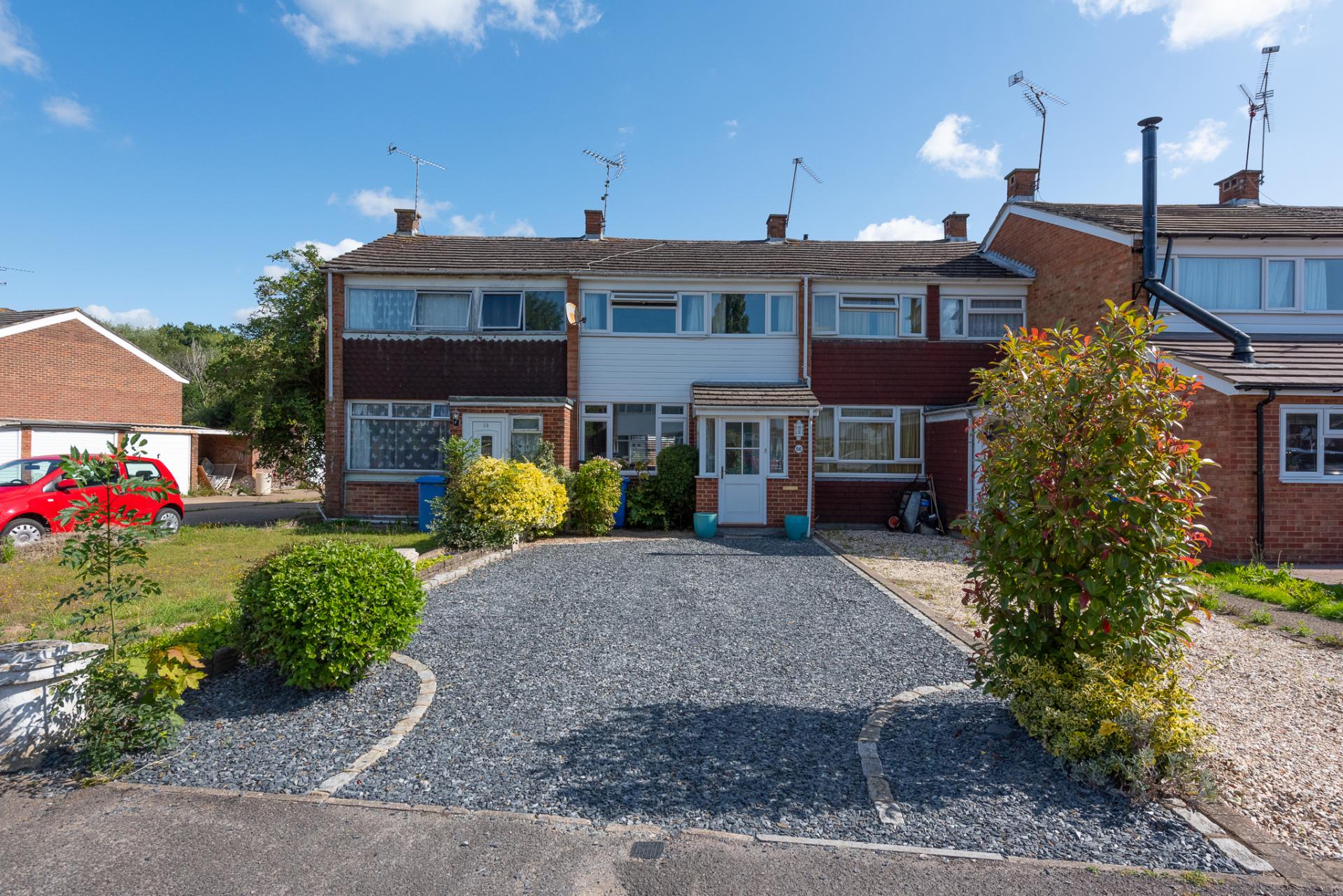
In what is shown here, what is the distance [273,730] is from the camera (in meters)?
4.18

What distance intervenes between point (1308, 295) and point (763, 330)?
10.0 meters

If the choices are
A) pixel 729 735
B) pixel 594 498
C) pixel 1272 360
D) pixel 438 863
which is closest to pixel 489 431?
pixel 594 498

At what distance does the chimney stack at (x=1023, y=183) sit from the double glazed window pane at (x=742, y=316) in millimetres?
7159

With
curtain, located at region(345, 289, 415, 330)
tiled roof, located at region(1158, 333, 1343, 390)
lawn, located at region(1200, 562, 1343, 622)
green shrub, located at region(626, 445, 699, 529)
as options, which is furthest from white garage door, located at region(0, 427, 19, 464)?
tiled roof, located at region(1158, 333, 1343, 390)

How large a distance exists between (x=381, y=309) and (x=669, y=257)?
21.2 feet

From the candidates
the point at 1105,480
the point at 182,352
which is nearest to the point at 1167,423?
the point at 1105,480

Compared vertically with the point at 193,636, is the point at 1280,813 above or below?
below

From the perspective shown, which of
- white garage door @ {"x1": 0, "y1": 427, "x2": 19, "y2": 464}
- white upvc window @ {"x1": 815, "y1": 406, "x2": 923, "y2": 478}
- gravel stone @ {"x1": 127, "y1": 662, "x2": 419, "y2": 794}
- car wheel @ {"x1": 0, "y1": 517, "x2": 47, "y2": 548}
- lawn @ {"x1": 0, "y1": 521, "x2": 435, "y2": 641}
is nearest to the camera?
gravel stone @ {"x1": 127, "y1": 662, "x2": 419, "y2": 794}

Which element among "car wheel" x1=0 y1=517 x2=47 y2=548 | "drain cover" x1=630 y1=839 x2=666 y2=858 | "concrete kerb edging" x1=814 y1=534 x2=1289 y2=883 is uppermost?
"car wheel" x1=0 y1=517 x2=47 y2=548

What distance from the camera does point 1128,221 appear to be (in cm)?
1381

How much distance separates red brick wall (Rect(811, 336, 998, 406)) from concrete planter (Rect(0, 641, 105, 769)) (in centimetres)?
1318

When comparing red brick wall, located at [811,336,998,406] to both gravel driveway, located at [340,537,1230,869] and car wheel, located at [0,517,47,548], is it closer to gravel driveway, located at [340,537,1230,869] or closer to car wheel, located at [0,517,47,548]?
gravel driveway, located at [340,537,1230,869]

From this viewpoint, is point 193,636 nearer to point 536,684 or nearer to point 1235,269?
point 536,684

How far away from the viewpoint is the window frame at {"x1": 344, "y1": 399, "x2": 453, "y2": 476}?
15016 millimetres
